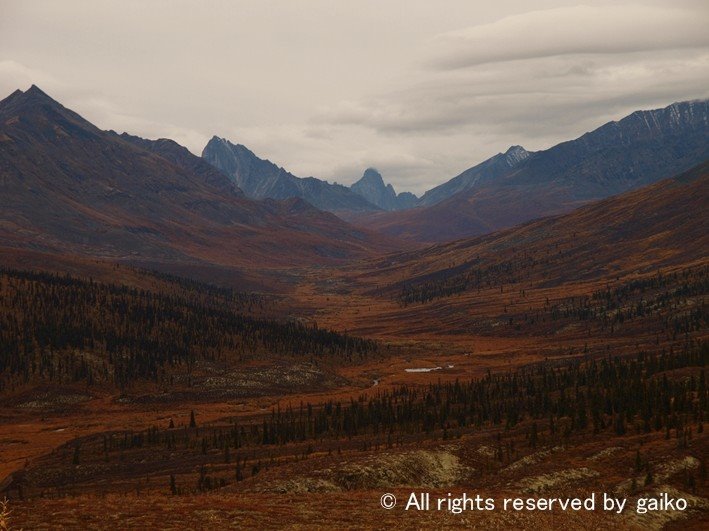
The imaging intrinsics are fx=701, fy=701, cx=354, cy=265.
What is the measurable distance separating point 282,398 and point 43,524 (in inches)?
3905

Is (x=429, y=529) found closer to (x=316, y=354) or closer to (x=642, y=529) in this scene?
(x=642, y=529)

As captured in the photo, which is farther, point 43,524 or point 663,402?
point 663,402

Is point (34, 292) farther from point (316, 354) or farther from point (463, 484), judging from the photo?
point (463, 484)

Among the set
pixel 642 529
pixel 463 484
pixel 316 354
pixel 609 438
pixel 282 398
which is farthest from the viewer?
pixel 316 354

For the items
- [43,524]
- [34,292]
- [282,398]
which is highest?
[34,292]

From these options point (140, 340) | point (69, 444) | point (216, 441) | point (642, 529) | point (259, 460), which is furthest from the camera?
point (140, 340)

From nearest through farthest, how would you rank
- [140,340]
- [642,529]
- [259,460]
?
1. [642,529]
2. [259,460]
3. [140,340]

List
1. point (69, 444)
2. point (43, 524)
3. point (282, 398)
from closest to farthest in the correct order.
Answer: point (43, 524)
point (69, 444)
point (282, 398)

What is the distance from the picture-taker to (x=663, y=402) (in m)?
74.9

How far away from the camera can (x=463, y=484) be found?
56.4m

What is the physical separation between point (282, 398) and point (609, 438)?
79.8 metres

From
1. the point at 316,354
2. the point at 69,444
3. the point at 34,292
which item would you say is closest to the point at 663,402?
the point at 69,444

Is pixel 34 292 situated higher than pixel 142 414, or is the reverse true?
pixel 34 292

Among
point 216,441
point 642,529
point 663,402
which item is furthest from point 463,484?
point 216,441
